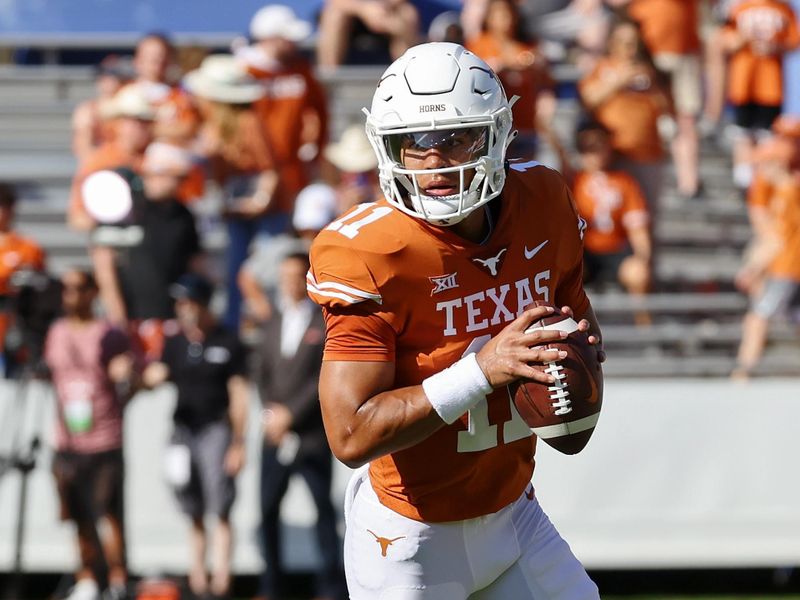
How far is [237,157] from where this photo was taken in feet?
25.4

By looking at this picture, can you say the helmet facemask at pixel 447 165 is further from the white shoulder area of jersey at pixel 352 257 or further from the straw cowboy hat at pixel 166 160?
the straw cowboy hat at pixel 166 160

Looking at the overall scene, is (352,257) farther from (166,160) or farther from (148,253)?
(166,160)

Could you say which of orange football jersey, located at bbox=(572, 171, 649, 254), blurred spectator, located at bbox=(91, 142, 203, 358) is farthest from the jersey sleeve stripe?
orange football jersey, located at bbox=(572, 171, 649, 254)

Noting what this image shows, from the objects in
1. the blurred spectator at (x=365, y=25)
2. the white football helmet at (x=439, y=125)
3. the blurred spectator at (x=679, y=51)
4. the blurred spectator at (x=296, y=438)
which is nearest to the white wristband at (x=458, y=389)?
the white football helmet at (x=439, y=125)

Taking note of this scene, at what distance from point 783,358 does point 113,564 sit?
393 centimetres

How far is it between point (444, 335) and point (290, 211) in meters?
4.48

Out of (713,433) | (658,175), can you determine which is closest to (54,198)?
(658,175)

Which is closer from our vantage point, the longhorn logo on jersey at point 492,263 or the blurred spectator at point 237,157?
the longhorn logo on jersey at point 492,263

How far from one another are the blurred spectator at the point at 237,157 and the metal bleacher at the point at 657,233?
3.73ft

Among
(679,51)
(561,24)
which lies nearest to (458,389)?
(679,51)

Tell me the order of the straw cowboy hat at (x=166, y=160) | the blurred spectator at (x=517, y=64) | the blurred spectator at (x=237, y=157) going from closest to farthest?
the straw cowboy hat at (x=166, y=160) < the blurred spectator at (x=237, y=157) < the blurred spectator at (x=517, y=64)

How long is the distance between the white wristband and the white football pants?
441 mm

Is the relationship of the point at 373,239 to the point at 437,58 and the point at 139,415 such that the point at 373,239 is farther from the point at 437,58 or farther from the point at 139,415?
the point at 139,415

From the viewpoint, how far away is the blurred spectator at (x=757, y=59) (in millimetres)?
8562
